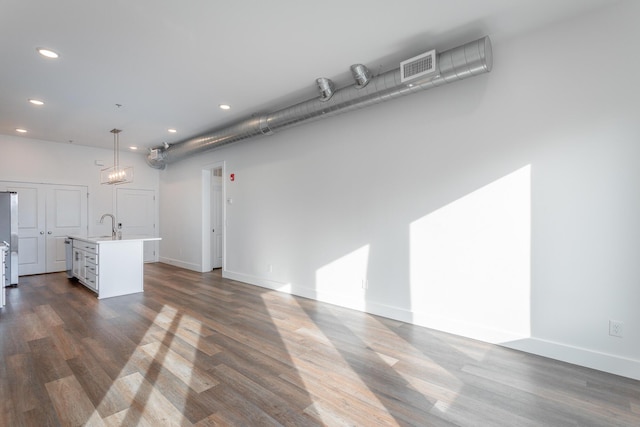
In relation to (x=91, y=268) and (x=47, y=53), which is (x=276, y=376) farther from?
(x=91, y=268)

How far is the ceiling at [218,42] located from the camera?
2551mm

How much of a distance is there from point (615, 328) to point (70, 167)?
31.2 ft

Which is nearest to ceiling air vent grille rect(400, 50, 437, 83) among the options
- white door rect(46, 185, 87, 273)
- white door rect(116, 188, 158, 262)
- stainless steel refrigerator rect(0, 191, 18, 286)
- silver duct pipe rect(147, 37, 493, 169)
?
silver duct pipe rect(147, 37, 493, 169)

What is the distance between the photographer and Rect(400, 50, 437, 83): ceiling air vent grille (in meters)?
2.96

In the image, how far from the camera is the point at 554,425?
191 cm

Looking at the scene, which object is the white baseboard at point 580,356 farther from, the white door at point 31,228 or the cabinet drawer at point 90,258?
the white door at point 31,228

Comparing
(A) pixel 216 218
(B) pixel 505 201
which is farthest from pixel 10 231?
(B) pixel 505 201

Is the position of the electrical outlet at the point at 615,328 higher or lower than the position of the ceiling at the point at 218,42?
lower

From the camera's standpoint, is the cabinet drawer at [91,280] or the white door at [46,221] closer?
the cabinet drawer at [91,280]

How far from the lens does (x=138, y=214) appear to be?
808 centimetres

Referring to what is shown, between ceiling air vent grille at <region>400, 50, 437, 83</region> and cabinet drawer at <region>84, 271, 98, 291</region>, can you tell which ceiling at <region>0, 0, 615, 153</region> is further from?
cabinet drawer at <region>84, 271, 98, 291</region>

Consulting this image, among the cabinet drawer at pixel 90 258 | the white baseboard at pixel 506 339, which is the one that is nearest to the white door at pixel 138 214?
the cabinet drawer at pixel 90 258

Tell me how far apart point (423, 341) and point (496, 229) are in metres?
1.34

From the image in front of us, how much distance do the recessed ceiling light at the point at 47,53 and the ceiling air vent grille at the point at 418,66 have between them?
3573 millimetres
